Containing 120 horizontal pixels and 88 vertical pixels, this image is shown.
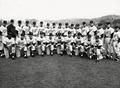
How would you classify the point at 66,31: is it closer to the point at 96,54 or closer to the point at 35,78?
the point at 96,54

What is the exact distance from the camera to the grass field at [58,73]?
26.3 feet

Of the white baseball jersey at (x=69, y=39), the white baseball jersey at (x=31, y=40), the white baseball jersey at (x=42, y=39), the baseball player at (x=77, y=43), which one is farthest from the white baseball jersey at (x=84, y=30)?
the white baseball jersey at (x=31, y=40)

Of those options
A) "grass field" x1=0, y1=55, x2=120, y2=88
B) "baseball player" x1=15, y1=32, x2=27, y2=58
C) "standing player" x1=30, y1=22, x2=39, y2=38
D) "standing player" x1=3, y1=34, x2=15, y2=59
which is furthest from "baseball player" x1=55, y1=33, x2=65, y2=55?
"standing player" x1=3, y1=34, x2=15, y2=59

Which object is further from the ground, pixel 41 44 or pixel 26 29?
pixel 26 29

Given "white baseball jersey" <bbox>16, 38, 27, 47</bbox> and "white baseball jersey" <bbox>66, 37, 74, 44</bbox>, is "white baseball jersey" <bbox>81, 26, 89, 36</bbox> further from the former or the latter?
"white baseball jersey" <bbox>16, 38, 27, 47</bbox>

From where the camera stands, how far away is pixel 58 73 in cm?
939

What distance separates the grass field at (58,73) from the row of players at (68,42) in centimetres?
79

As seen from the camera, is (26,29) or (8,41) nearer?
(8,41)

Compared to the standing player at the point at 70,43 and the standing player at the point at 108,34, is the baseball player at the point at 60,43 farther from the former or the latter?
the standing player at the point at 108,34

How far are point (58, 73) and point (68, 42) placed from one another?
421cm

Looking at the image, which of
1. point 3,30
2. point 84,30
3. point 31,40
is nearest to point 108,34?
point 84,30

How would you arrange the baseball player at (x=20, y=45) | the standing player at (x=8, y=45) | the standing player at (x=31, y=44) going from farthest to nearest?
the standing player at (x=31, y=44)
the baseball player at (x=20, y=45)
the standing player at (x=8, y=45)

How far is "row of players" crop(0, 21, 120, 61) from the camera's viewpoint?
483 inches

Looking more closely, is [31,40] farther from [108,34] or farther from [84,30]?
[108,34]
